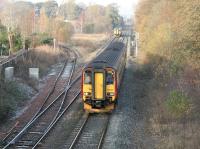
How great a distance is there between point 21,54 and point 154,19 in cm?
1284

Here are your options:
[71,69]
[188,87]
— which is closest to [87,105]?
[188,87]

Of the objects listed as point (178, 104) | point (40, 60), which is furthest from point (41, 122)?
point (40, 60)

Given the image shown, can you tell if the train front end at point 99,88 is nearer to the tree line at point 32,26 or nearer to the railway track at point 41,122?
the railway track at point 41,122

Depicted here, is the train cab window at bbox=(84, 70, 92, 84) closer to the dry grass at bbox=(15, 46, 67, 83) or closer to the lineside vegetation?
the lineside vegetation

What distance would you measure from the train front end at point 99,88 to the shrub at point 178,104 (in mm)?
2998

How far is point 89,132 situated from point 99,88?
2889 millimetres

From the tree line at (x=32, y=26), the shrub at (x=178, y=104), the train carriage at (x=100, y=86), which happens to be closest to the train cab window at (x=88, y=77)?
the train carriage at (x=100, y=86)

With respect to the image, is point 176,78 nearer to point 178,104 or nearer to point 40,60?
point 178,104

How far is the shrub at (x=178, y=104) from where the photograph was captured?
696 inches

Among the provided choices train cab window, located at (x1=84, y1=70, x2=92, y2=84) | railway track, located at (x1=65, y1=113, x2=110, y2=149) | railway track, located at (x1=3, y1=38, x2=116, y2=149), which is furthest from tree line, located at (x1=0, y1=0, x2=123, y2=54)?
railway track, located at (x1=65, y1=113, x2=110, y2=149)

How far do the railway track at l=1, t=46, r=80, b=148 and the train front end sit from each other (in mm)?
1820

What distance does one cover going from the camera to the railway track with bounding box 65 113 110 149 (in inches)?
613

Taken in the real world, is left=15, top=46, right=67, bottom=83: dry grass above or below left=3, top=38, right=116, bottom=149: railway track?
above

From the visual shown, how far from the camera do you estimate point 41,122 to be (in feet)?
62.2
